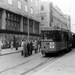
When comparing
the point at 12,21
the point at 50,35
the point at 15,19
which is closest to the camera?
the point at 50,35

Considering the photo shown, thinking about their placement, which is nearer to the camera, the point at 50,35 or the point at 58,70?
the point at 58,70

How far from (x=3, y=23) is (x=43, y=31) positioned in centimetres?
1317

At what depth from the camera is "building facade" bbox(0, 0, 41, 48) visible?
2766 centimetres

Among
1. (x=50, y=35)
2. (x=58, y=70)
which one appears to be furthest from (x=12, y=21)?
(x=58, y=70)

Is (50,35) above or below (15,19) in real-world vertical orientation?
below

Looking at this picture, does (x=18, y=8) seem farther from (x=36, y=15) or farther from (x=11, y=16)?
(x=36, y=15)

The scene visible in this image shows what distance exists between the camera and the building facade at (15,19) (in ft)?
90.7

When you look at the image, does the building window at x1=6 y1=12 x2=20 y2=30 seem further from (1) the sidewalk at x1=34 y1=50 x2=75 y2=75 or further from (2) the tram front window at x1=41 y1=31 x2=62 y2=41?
(1) the sidewalk at x1=34 y1=50 x2=75 y2=75

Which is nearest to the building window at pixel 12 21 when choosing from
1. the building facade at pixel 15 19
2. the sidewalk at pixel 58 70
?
the building facade at pixel 15 19

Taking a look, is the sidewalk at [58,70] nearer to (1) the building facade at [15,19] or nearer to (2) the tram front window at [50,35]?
(2) the tram front window at [50,35]

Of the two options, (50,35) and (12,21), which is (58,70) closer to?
(50,35)

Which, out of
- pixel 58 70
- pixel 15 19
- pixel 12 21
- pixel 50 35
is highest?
pixel 15 19

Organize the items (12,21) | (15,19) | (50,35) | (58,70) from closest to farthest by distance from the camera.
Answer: (58,70) < (50,35) < (12,21) < (15,19)

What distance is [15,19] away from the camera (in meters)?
32.6
